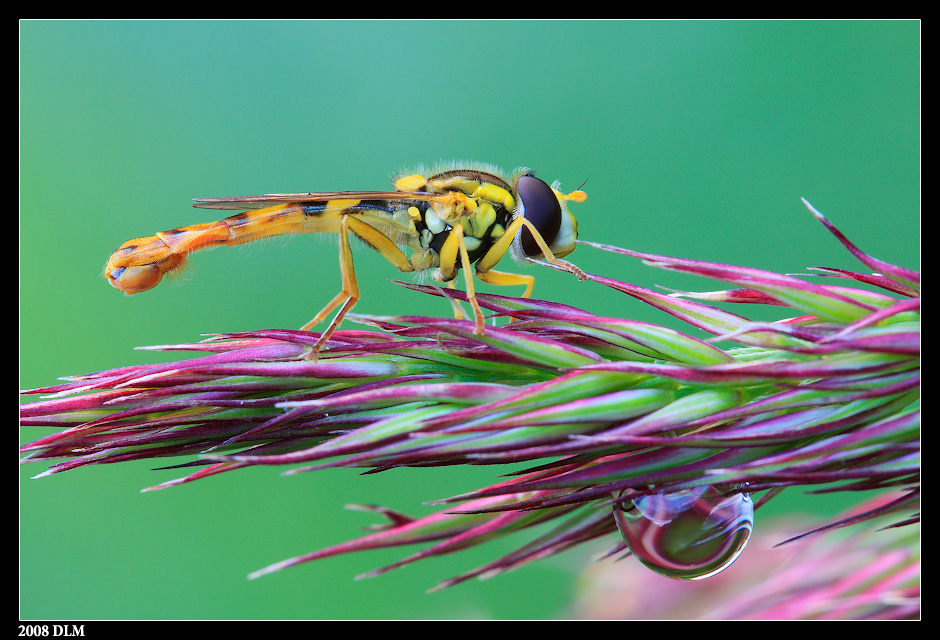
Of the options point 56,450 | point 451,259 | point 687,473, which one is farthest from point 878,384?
point 451,259

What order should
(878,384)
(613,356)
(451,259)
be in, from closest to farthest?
(878,384)
(613,356)
(451,259)

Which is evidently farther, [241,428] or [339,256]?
[339,256]

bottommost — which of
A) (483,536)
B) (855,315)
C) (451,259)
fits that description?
(483,536)

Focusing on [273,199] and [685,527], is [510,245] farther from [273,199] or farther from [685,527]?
[685,527]

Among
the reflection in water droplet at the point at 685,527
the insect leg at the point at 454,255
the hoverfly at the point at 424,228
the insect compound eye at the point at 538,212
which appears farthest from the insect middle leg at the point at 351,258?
the reflection in water droplet at the point at 685,527

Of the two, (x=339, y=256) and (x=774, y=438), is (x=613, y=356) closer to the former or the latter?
(x=774, y=438)

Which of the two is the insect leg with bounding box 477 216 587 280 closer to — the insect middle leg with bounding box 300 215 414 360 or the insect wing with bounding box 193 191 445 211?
the insect middle leg with bounding box 300 215 414 360

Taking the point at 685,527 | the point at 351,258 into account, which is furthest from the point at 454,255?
the point at 685,527

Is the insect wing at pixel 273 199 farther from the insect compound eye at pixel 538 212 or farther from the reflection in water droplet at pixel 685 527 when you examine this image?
the reflection in water droplet at pixel 685 527

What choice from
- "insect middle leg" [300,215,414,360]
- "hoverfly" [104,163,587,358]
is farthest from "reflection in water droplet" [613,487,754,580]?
"hoverfly" [104,163,587,358]
